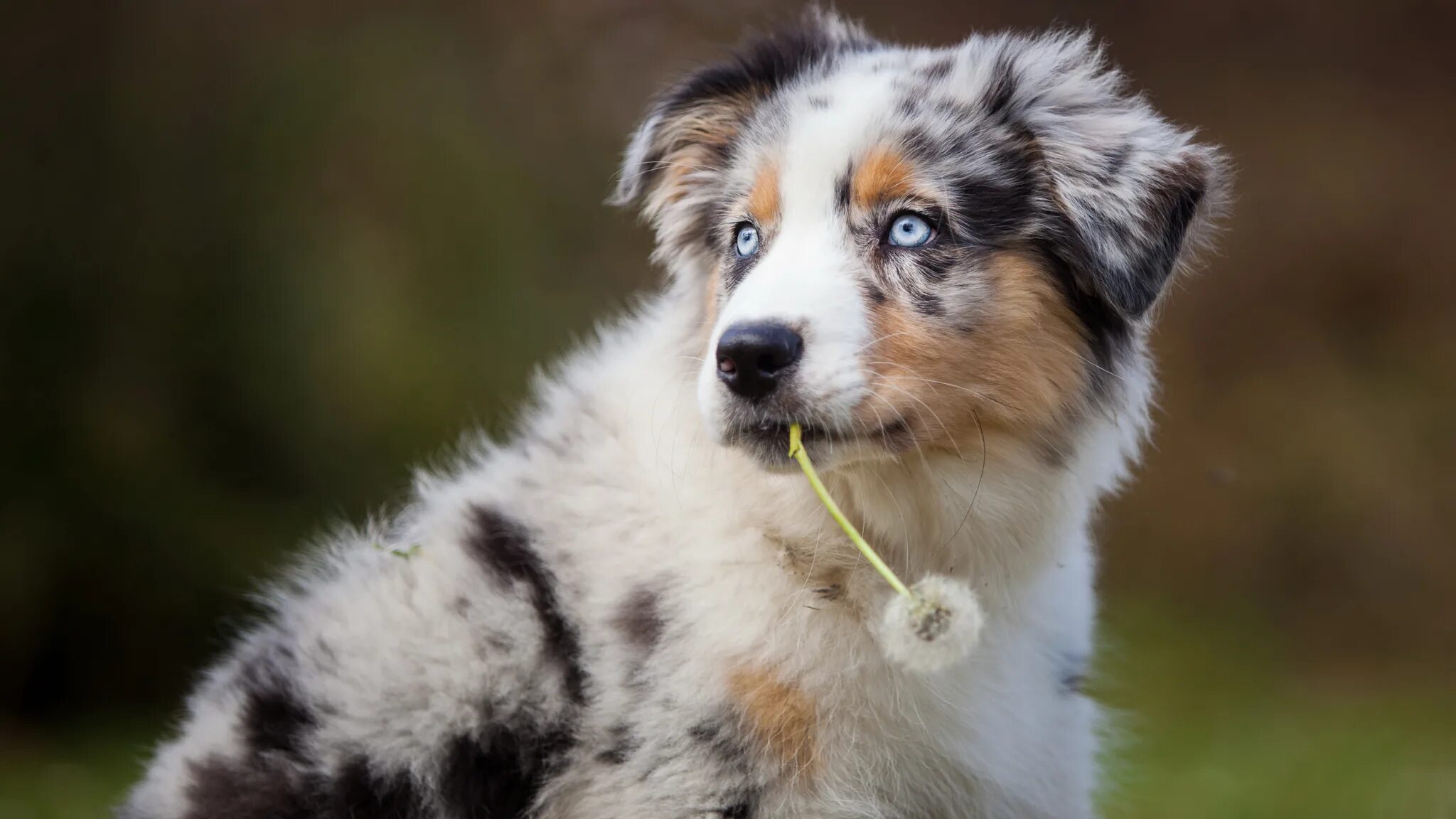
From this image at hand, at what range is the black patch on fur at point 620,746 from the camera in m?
3.17

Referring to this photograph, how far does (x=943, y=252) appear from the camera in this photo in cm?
336

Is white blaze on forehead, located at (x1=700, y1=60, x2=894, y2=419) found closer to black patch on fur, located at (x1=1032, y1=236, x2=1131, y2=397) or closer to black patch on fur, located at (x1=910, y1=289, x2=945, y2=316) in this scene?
black patch on fur, located at (x1=910, y1=289, x2=945, y2=316)

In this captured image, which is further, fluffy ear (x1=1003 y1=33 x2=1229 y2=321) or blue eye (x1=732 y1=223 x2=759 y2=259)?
blue eye (x1=732 y1=223 x2=759 y2=259)

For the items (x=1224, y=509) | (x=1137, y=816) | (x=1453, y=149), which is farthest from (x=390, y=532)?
(x=1453, y=149)

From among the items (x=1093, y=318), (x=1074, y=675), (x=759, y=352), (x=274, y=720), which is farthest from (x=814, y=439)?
(x=274, y=720)

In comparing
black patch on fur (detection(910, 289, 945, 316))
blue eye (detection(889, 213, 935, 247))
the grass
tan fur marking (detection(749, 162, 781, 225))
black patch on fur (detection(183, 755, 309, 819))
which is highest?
tan fur marking (detection(749, 162, 781, 225))

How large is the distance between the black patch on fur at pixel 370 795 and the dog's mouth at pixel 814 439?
1.09 meters

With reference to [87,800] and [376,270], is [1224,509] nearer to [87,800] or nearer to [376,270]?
[376,270]

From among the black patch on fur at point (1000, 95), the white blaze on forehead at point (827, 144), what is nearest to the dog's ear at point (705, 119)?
the white blaze on forehead at point (827, 144)

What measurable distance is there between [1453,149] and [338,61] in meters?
6.66

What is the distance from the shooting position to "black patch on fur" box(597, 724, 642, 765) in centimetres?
317

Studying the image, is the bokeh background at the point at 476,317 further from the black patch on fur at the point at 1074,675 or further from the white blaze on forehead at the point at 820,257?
the white blaze on forehead at the point at 820,257

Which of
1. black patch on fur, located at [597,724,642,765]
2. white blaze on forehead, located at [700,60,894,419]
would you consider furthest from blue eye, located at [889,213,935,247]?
black patch on fur, located at [597,724,642,765]

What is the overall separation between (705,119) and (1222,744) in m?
4.86
